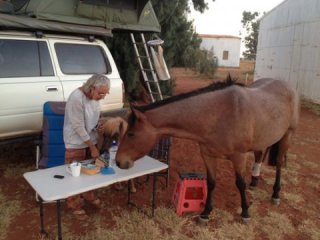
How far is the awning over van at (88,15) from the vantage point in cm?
475

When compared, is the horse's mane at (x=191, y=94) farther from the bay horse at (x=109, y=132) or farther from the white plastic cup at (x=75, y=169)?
the white plastic cup at (x=75, y=169)

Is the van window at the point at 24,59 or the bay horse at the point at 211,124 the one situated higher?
the van window at the point at 24,59

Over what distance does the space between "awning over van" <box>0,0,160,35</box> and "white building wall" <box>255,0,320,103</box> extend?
837 centimetres

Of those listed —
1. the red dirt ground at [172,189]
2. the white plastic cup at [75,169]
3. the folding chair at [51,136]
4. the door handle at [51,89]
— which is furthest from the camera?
the door handle at [51,89]

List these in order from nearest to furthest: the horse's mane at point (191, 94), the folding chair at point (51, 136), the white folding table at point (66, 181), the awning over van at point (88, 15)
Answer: the white folding table at point (66, 181) < the horse's mane at point (191, 94) < the folding chair at point (51, 136) < the awning over van at point (88, 15)

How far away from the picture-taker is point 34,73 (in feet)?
14.1

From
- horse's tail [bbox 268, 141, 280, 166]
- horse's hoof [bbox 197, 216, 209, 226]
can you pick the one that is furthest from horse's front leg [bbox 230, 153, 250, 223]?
horse's tail [bbox 268, 141, 280, 166]

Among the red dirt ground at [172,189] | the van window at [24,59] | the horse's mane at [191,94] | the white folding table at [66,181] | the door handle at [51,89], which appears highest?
the van window at [24,59]

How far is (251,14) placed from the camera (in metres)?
66.2

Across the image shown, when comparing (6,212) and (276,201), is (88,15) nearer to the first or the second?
(6,212)

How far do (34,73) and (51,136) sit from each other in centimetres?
100

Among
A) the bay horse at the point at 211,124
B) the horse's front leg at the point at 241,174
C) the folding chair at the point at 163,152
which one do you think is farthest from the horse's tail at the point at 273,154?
the folding chair at the point at 163,152

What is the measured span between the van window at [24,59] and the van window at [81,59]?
0.81ft

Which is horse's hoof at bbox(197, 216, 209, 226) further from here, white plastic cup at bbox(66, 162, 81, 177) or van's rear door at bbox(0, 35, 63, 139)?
van's rear door at bbox(0, 35, 63, 139)
